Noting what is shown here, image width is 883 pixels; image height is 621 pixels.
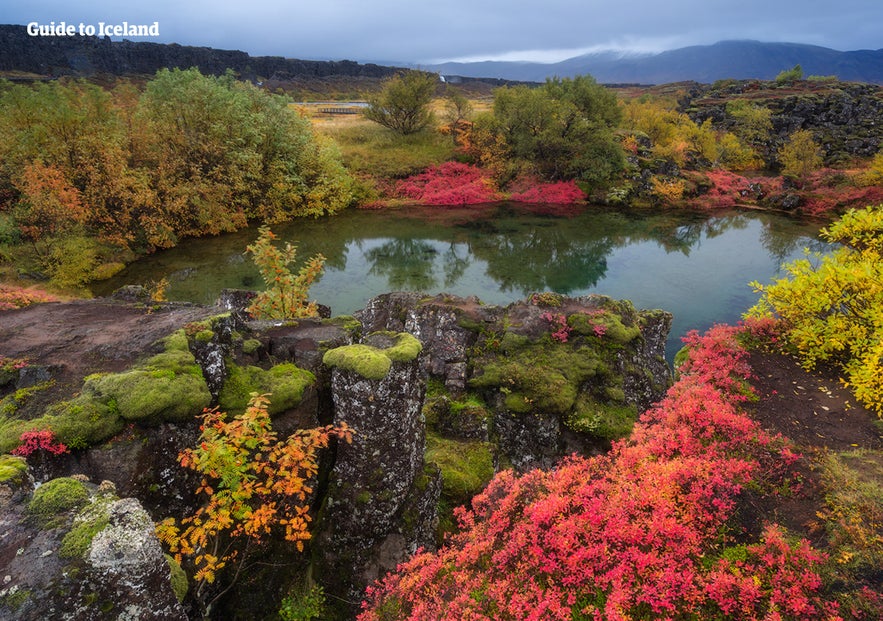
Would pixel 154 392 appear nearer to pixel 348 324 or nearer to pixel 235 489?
pixel 235 489

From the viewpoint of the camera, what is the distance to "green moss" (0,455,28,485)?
6.46 meters

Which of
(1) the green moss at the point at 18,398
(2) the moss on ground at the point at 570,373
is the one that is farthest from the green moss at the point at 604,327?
(1) the green moss at the point at 18,398

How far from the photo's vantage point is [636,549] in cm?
738

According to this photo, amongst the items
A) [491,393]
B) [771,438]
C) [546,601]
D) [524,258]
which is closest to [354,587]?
[546,601]

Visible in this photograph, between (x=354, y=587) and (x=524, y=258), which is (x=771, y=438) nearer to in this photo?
(x=354, y=587)

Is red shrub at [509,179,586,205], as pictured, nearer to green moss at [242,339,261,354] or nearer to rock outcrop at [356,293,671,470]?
rock outcrop at [356,293,671,470]

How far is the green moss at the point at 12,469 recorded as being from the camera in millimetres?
6465

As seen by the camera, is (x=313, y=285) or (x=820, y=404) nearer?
(x=820, y=404)

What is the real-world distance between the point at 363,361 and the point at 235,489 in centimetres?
342

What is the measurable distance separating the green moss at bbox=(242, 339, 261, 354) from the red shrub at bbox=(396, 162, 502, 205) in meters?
46.7

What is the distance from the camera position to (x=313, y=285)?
107 ft

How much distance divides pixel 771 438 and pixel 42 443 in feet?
48.3

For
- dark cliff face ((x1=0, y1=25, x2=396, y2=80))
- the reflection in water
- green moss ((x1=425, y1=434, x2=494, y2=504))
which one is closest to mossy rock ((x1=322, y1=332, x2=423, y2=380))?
green moss ((x1=425, y1=434, x2=494, y2=504))

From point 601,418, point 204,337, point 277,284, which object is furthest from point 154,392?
point 601,418
